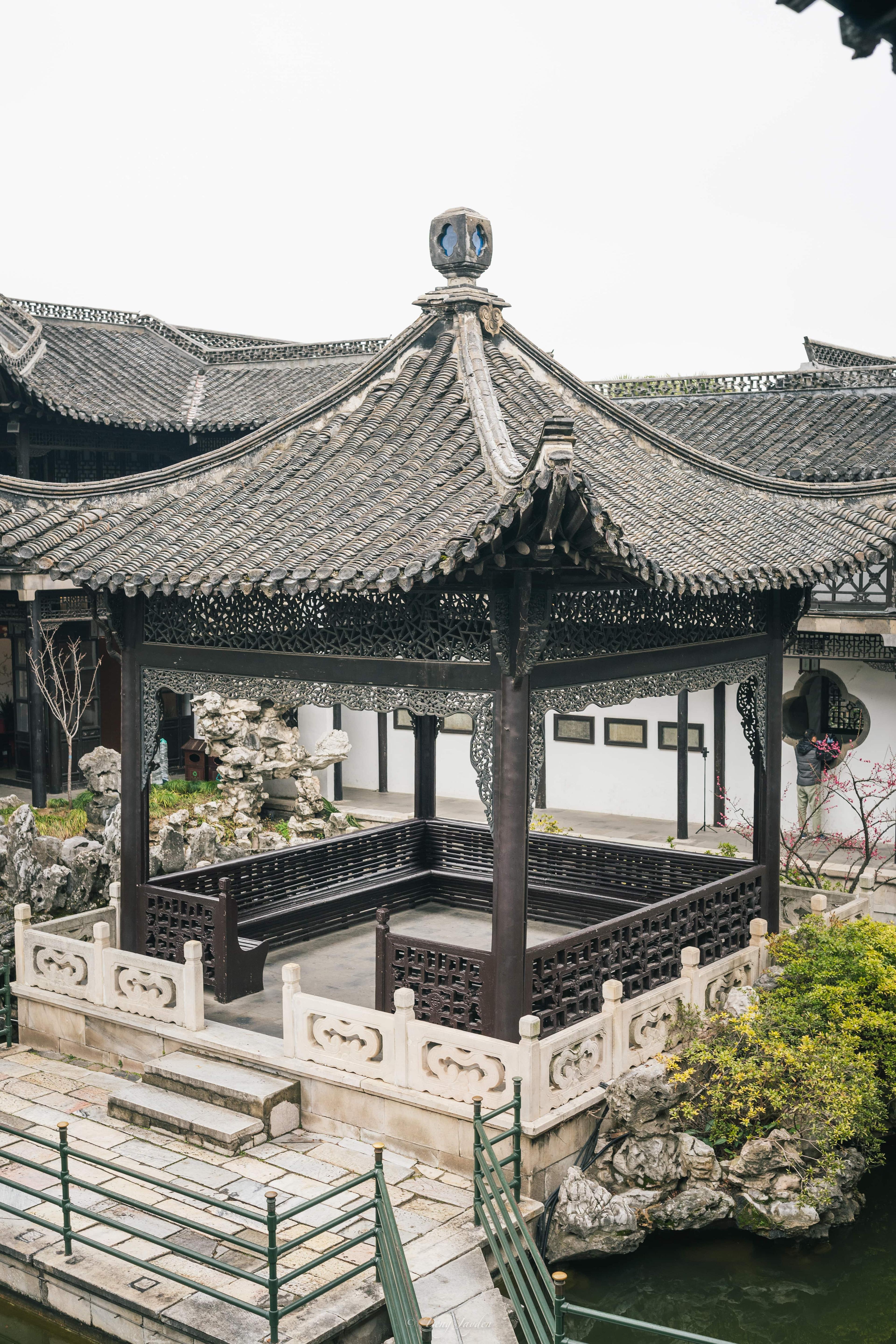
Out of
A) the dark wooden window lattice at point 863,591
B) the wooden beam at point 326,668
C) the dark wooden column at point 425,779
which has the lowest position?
the dark wooden column at point 425,779

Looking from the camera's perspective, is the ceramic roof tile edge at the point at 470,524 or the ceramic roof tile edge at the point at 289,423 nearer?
the ceramic roof tile edge at the point at 470,524

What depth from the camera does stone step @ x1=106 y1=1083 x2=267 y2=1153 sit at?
358 inches

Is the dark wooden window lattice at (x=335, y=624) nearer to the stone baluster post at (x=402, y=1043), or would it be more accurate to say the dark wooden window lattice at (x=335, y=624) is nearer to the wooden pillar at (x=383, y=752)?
the stone baluster post at (x=402, y=1043)

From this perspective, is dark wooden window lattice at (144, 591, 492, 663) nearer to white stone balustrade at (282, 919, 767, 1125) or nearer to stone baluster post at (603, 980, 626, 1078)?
white stone balustrade at (282, 919, 767, 1125)

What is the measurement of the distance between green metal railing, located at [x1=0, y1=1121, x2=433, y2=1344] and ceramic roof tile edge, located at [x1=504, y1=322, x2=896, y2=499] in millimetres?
6791

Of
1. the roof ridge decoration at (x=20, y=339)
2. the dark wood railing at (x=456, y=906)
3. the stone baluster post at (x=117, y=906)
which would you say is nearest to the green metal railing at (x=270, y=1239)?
the dark wood railing at (x=456, y=906)

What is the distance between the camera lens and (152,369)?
24531mm

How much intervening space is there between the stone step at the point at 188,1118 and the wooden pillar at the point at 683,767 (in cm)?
1207

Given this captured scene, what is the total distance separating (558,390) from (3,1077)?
710 centimetres

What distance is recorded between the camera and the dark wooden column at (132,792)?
36.7ft

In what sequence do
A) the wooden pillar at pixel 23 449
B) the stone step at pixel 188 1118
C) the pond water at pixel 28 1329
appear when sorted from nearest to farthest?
the pond water at pixel 28 1329
the stone step at pixel 188 1118
the wooden pillar at pixel 23 449

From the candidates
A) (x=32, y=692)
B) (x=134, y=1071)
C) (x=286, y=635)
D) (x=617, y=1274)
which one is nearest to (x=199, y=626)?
(x=286, y=635)

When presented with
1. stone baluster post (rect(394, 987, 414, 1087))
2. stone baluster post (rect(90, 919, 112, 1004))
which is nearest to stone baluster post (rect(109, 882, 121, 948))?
stone baluster post (rect(90, 919, 112, 1004))

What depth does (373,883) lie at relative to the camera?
13.9 meters
